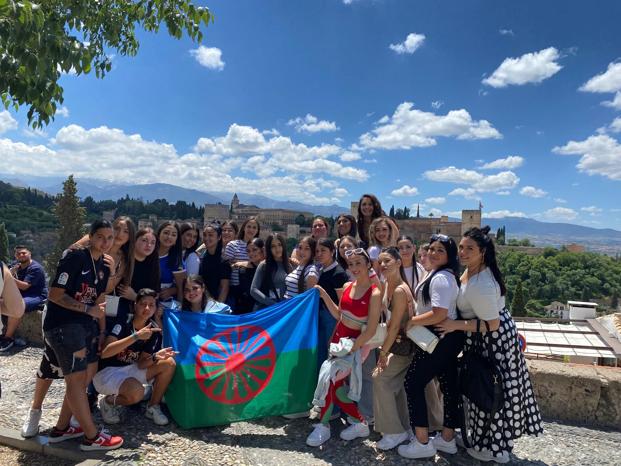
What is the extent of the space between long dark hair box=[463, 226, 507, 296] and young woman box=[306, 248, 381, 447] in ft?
3.11

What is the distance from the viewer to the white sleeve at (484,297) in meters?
3.30

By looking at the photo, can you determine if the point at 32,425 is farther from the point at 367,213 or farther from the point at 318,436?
the point at 367,213

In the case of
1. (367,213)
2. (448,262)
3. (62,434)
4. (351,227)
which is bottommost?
(62,434)

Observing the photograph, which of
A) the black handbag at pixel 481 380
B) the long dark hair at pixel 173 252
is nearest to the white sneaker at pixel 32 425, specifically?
the long dark hair at pixel 173 252

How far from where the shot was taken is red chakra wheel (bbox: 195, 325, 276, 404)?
4.00 m

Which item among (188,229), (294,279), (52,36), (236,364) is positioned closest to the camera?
(52,36)

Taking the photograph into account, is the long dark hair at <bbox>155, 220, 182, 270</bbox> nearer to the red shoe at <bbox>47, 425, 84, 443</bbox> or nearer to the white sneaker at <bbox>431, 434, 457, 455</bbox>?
the red shoe at <bbox>47, 425, 84, 443</bbox>

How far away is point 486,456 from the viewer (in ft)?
11.5

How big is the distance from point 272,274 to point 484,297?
2406 mm

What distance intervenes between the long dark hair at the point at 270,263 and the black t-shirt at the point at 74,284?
184cm

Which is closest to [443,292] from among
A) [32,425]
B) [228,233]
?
[228,233]

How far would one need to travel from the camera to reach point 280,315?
4.35 meters

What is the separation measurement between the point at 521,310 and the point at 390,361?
1473 inches

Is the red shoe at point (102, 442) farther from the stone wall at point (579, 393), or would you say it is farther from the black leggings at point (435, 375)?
the stone wall at point (579, 393)
